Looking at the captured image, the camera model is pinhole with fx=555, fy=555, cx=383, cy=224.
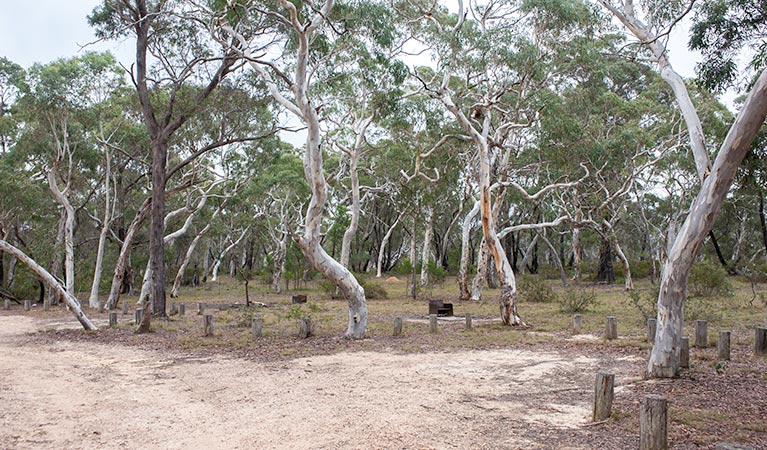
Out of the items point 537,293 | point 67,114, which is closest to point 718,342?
point 537,293

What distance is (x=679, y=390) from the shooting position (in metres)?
6.76

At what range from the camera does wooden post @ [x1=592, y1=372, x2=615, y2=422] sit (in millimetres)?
5621

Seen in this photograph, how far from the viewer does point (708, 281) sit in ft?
61.6

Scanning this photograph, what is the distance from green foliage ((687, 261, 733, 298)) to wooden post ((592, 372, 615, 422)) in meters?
15.2

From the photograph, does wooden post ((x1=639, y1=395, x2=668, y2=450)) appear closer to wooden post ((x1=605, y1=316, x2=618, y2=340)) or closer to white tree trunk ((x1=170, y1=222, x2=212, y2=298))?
wooden post ((x1=605, y1=316, x2=618, y2=340))

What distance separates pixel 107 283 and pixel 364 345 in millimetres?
18867

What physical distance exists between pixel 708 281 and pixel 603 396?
15.8 m

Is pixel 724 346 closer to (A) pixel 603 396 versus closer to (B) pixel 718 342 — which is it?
(B) pixel 718 342

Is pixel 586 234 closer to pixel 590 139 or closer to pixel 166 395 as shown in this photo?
pixel 590 139

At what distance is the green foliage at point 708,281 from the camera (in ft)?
61.3

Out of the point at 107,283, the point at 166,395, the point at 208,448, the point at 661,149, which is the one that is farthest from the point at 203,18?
the point at 661,149

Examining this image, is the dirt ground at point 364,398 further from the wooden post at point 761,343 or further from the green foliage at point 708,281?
the green foliage at point 708,281

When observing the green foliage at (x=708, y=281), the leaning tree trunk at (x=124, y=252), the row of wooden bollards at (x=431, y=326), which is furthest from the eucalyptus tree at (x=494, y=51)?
the leaning tree trunk at (x=124, y=252)

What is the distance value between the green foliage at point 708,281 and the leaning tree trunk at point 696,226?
13068mm
